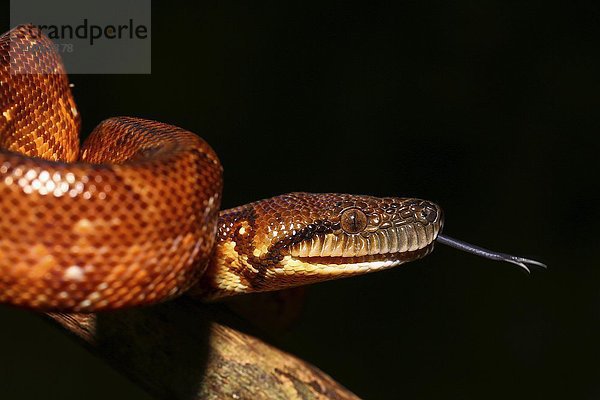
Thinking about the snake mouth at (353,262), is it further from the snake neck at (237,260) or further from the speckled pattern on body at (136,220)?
the snake neck at (237,260)

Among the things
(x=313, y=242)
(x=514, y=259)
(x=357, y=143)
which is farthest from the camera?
(x=357, y=143)

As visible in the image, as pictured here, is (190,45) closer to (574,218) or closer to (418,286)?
(418,286)

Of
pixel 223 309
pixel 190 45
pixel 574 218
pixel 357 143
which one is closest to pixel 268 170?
pixel 357 143

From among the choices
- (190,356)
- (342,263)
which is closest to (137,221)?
(190,356)

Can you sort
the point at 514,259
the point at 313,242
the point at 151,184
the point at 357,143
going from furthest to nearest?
the point at 357,143, the point at 514,259, the point at 313,242, the point at 151,184

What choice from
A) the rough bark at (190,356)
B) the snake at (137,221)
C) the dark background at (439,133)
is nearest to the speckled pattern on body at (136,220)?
the snake at (137,221)

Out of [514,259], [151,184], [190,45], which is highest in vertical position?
[190,45]

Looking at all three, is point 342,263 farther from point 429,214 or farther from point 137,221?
point 137,221
